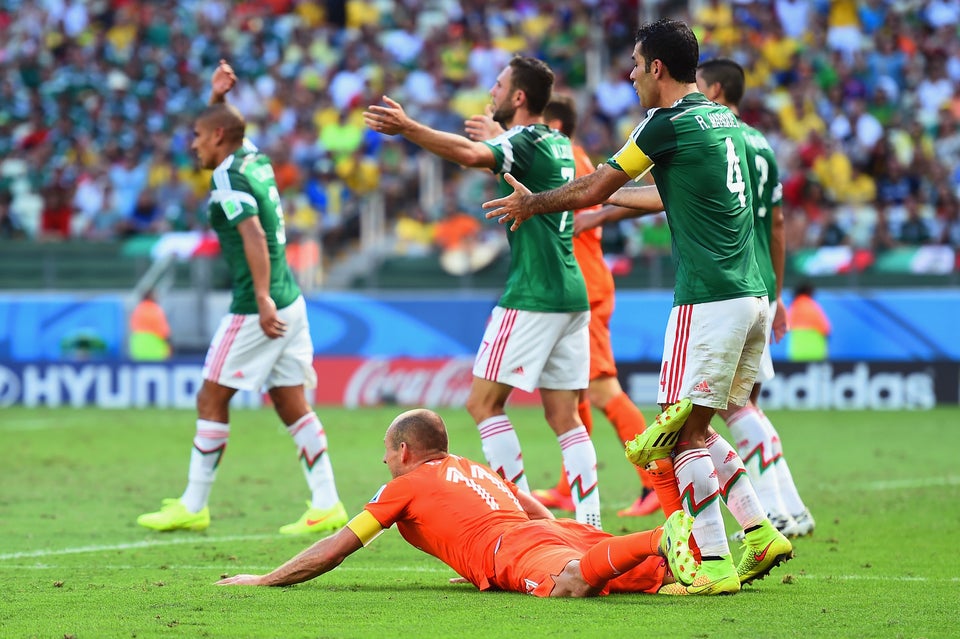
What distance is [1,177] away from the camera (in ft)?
82.2

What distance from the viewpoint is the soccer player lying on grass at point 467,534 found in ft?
19.0

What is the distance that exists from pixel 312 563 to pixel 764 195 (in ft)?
11.7

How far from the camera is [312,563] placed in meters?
5.89

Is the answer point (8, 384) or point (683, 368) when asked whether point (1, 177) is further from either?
point (683, 368)

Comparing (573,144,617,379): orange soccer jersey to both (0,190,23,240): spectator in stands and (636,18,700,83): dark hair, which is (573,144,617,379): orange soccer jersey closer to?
(636,18,700,83): dark hair

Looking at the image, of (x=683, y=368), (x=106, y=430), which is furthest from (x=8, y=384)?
(x=683, y=368)

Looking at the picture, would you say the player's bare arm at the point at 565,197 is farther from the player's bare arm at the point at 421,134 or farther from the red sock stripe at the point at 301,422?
the red sock stripe at the point at 301,422

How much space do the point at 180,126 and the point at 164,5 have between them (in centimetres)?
421

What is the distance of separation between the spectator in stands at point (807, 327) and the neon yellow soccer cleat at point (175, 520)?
10642mm

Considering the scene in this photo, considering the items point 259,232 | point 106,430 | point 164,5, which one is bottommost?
point 106,430

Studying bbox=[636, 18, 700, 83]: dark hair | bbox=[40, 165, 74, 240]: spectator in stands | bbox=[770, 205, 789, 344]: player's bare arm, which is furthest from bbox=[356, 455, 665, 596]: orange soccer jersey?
bbox=[40, 165, 74, 240]: spectator in stands

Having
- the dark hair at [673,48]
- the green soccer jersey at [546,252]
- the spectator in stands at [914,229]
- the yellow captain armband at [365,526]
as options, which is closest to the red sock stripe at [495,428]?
the green soccer jersey at [546,252]

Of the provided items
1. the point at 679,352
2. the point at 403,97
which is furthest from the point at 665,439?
the point at 403,97

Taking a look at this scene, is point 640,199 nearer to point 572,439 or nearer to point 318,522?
point 572,439
